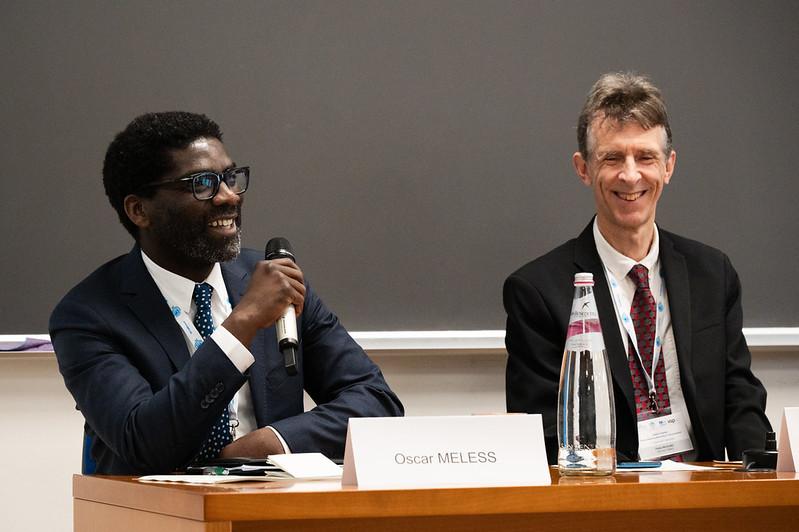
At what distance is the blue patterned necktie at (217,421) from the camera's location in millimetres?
2287

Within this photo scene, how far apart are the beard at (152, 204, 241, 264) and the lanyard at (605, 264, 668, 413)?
94 cm

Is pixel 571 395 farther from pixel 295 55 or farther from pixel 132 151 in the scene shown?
pixel 295 55

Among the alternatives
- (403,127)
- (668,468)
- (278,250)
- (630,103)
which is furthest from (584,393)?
(403,127)

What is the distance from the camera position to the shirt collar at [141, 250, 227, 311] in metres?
2.46

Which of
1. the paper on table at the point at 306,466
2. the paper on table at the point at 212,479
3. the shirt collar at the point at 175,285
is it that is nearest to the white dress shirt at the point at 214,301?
the shirt collar at the point at 175,285

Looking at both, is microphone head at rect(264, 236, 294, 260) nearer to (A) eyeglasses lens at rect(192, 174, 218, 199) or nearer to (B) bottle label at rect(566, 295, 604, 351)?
(A) eyeglasses lens at rect(192, 174, 218, 199)

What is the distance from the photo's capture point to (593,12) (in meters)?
3.35

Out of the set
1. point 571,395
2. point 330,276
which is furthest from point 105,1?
point 571,395

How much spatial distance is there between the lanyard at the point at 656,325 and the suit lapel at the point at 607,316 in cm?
2

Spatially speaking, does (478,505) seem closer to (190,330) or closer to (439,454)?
(439,454)

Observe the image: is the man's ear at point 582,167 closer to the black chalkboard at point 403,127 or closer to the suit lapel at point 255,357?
the black chalkboard at point 403,127

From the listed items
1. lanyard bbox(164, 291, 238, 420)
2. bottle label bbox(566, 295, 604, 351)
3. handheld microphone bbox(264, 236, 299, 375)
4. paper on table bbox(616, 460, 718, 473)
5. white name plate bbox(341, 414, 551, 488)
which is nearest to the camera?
white name plate bbox(341, 414, 551, 488)

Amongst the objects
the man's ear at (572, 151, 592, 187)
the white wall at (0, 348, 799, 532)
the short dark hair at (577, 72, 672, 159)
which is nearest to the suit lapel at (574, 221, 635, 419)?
the man's ear at (572, 151, 592, 187)

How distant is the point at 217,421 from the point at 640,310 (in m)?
1.08
